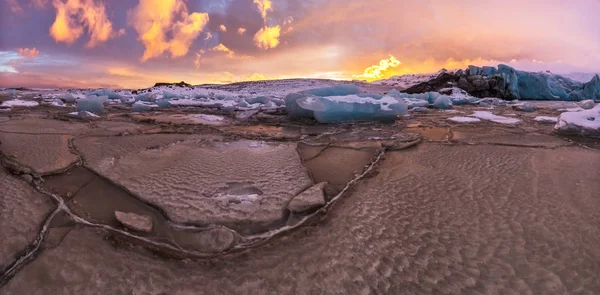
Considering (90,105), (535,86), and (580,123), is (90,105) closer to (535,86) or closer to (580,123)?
(580,123)

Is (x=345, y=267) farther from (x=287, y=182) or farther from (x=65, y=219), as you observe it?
(x=65, y=219)

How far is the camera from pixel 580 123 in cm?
338

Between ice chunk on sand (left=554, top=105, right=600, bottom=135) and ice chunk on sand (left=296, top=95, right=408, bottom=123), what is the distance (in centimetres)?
196

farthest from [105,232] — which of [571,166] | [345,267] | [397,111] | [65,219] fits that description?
[397,111]

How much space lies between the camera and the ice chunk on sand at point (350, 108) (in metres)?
4.38

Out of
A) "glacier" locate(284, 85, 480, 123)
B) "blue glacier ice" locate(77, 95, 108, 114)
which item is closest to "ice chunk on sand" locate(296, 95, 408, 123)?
"glacier" locate(284, 85, 480, 123)

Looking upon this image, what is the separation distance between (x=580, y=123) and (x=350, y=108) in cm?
264

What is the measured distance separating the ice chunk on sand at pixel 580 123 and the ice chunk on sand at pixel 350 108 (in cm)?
196

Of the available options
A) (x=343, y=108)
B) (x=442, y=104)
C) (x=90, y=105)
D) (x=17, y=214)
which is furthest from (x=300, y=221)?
(x=442, y=104)

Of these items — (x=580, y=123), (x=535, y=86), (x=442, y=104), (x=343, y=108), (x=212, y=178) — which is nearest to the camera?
(x=212, y=178)

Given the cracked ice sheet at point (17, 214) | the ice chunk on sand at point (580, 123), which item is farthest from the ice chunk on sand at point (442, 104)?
the cracked ice sheet at point (17, 214)

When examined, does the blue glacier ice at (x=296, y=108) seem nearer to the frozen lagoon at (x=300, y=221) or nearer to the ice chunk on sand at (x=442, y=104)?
the frozen lagoon at (x=300, y=221)

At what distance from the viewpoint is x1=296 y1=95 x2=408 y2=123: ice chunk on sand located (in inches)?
172

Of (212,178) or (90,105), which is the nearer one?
(212,178)
